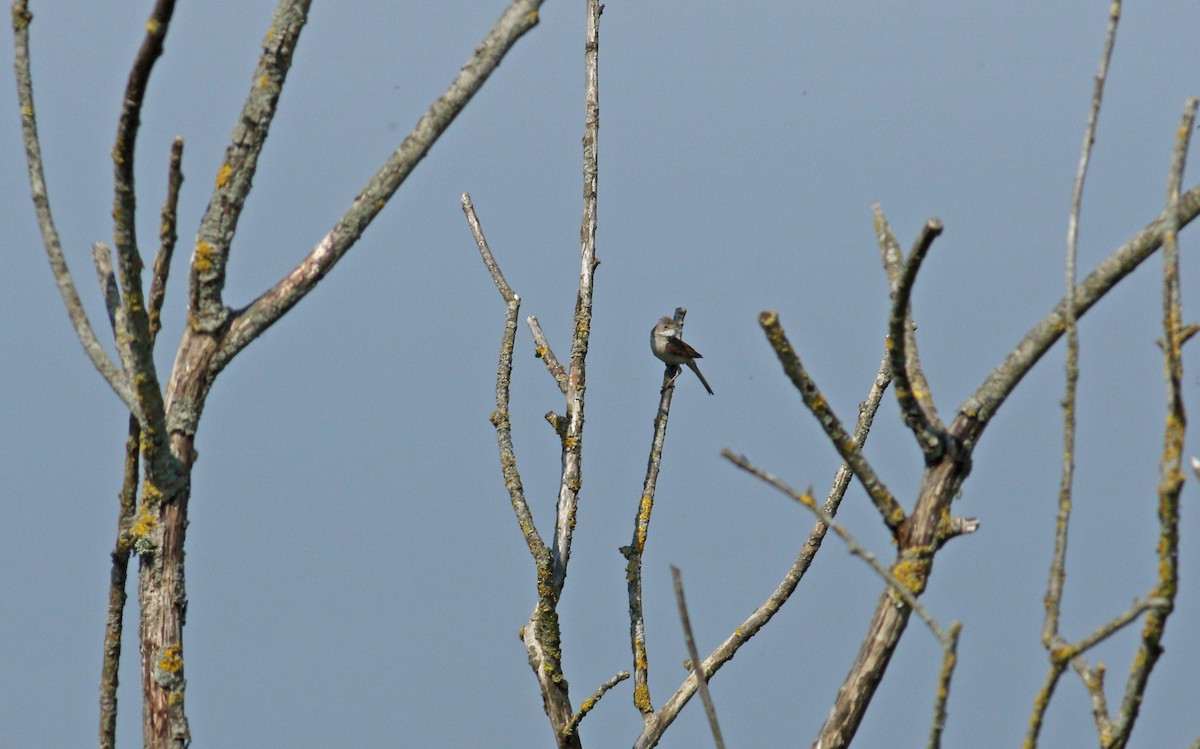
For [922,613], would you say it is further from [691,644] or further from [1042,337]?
[1042,337]

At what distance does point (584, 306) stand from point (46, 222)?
275 cm

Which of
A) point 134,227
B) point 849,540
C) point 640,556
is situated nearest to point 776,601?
point 640,556

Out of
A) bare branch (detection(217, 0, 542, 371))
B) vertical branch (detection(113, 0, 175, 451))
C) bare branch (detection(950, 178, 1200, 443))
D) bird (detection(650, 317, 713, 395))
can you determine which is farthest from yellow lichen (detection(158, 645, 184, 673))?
bird (detection(650, 317, 713, 395))

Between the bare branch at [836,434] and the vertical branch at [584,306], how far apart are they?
8.02 feet

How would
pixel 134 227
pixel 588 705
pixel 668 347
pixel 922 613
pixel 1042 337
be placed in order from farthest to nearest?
pixel 668 347
pixel 588 705
pixel 1042 337
pixel 134 227
pixel 922 613

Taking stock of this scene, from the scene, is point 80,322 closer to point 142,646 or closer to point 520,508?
point 142,646

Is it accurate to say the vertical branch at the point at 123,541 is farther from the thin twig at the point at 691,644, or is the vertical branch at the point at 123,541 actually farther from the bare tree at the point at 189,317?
the thin twig at the point at 691,644

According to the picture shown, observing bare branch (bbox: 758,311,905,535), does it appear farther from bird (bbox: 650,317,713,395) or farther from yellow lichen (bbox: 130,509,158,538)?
bird (bbox: 650,317,713,395)

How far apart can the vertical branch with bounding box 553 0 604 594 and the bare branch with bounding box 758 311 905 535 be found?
8.02 feet

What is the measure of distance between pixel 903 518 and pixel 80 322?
2.45m

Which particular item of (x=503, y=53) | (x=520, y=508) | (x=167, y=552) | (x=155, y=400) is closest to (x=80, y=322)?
(x=155, y=400)

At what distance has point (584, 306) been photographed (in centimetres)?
554

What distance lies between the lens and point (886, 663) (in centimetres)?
293

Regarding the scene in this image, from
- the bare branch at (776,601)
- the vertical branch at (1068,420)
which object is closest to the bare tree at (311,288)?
the vertical branch at (1068,420)
